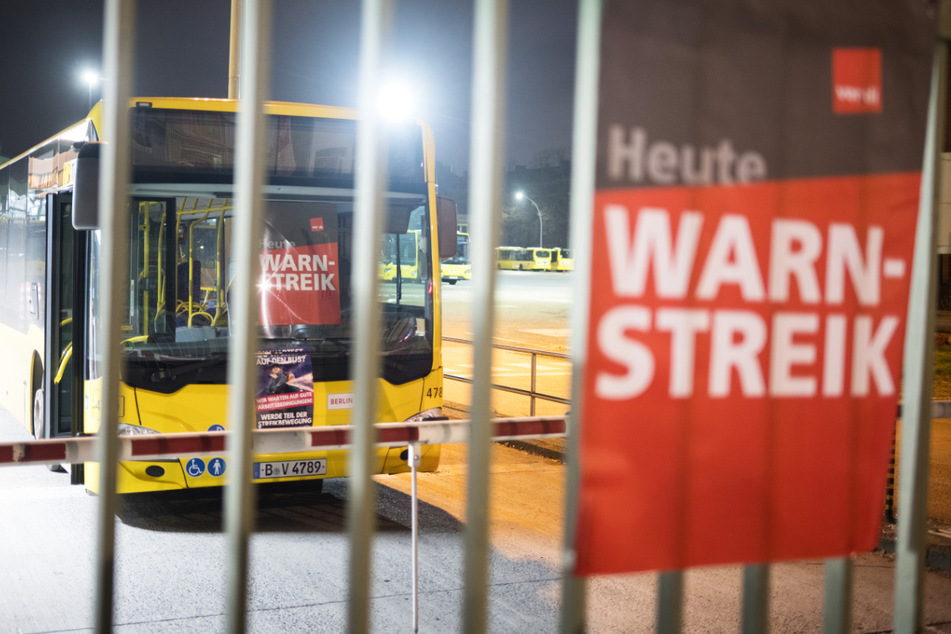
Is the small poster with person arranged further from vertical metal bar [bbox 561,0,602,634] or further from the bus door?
vertical metal bar [bbox 561,0,602,634]

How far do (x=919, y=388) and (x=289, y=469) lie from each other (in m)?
5.47

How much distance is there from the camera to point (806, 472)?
7.83ft

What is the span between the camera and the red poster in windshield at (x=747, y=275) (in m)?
2.07

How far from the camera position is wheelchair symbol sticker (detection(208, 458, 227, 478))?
7.20 m

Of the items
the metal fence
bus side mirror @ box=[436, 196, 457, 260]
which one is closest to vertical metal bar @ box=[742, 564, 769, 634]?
the metal fence

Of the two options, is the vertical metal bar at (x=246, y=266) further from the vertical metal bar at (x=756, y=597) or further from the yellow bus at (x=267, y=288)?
the yellow bus at (x=267, y=288)

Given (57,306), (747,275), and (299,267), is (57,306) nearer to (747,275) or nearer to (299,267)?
(299,267)

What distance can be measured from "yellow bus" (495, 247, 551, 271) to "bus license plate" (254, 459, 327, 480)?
7877 centimetres

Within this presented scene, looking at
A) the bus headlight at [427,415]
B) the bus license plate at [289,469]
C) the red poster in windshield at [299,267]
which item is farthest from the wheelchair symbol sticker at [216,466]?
the bus headlight at [427,415]

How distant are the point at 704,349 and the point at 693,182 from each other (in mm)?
362

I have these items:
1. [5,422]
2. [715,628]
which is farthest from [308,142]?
[5,422]

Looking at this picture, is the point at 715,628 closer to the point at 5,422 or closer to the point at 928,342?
the point at 928,342

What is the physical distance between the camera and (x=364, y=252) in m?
1.98

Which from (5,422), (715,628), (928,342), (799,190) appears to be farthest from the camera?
(5,422)
